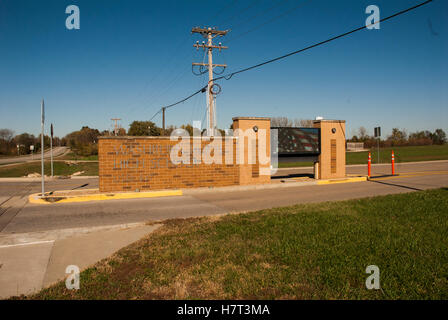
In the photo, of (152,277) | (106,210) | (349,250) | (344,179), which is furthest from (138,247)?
(344,179)

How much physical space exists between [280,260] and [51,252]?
13.1ft

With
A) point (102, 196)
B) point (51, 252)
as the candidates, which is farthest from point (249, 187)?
point (51, 252)

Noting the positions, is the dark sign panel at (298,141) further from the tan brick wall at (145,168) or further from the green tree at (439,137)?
the green tree at (439,137)

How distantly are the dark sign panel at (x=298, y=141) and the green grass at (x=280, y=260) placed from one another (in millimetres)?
7174

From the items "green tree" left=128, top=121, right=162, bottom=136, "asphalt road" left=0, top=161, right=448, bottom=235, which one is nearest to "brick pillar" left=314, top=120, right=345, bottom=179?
"asphalt road" left=0, top=161, right=448, bottom=235

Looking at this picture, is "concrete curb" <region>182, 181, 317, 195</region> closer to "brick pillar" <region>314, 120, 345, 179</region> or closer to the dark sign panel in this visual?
the dark sign panel

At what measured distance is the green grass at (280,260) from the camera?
3.70m

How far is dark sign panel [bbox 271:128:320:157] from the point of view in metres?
14.2

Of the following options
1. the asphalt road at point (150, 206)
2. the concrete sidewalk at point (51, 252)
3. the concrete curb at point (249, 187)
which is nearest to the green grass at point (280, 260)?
the concrete sidewalk at point (51, 252)

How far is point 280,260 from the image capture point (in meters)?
4.61

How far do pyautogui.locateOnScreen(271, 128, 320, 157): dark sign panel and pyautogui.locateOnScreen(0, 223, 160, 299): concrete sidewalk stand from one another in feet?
28.3

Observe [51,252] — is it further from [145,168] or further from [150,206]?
[145,168]

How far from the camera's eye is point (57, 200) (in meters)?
10.3
